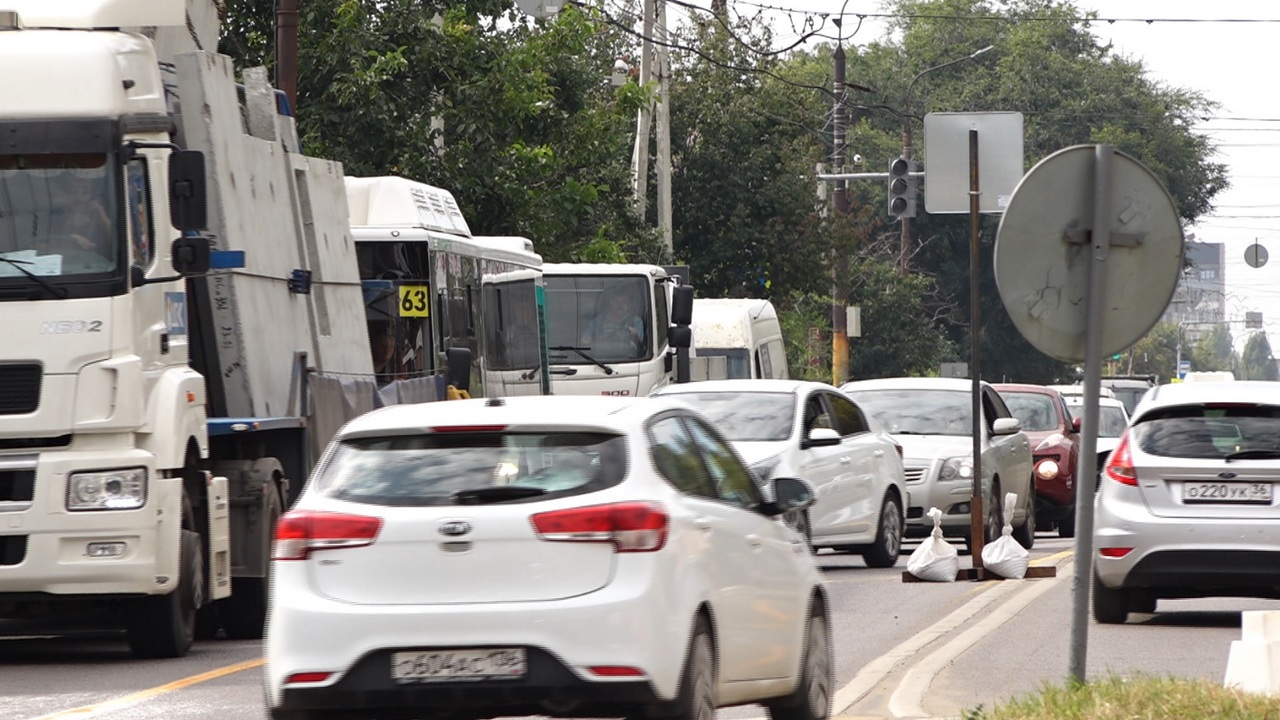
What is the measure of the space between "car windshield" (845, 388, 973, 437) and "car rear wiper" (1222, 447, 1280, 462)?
8.16 m

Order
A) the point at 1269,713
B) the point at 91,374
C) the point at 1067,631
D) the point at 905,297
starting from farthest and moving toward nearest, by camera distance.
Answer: the point at 905,297, the point at 1067,631, the point at 91,374, the point at 1269,713

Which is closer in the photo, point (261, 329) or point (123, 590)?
point (123, 590)

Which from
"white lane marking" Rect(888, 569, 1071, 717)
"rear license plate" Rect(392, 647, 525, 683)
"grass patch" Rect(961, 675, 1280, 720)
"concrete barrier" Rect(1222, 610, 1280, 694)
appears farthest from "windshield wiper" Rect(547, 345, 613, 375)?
"rear license plate" Rect(392, 647, 525, 683)

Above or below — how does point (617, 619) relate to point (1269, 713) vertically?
above

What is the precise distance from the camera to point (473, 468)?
802 centimetres

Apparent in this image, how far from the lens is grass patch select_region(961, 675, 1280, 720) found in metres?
8.38

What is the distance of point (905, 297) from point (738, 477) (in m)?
52.9

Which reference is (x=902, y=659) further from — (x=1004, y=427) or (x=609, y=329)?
(x=609, y=329)

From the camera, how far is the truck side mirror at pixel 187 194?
12.3 m

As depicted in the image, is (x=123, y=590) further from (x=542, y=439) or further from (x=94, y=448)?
(x=542, y=439)

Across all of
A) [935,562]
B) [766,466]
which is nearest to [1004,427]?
[935,562]

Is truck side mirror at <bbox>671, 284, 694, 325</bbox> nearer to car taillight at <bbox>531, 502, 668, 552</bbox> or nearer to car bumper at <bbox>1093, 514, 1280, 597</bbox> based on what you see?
car bumper at <bbox>1093, 514, 1280, 597</bbox>

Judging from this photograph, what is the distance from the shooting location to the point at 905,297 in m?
61.6

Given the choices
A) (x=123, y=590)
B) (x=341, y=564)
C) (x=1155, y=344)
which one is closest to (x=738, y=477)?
(x=341, y=564)
